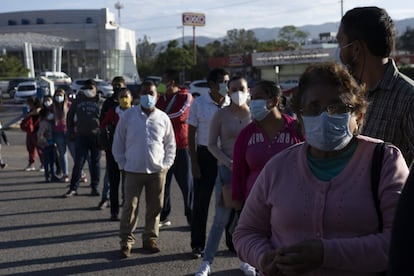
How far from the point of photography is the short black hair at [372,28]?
111 inches

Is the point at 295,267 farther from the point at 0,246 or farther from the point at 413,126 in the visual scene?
the point at 0,246

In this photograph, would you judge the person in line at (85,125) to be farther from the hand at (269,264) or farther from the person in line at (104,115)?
the hand at (269,264)

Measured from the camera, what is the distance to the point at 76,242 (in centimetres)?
720

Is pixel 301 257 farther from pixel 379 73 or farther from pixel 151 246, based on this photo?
pixel 151 246

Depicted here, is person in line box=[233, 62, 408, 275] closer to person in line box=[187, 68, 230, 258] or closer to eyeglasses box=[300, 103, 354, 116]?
eyeglasses box=[300, 103, 354, 116]

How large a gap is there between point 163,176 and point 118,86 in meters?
2.56

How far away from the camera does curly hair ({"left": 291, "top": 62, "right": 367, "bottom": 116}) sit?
2.51m

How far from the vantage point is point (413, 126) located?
2758 mm

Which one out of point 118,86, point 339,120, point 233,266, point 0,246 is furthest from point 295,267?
point 118,86

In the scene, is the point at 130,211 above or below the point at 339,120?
below

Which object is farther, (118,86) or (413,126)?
(118,86)

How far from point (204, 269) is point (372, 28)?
11.4ft

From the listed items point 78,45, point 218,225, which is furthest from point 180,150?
point 78,45

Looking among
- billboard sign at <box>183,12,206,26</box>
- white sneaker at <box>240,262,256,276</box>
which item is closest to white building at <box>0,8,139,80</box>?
billboard sign at <box>183,12,206,26</box>
